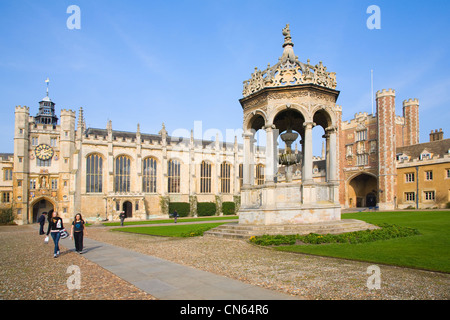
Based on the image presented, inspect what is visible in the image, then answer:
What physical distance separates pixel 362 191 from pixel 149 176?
33.6 m

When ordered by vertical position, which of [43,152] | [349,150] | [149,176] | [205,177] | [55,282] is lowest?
[55,282]

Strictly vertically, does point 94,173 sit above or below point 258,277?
above

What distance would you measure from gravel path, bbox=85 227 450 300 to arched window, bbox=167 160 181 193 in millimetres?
42047

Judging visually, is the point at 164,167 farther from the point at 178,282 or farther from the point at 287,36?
the point at 178,282

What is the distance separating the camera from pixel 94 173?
46.1 metres

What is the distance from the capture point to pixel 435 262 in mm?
7871

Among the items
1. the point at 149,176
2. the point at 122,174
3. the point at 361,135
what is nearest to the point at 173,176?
the point at 149,176

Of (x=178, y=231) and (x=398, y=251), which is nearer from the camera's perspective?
(x=398, y=251)

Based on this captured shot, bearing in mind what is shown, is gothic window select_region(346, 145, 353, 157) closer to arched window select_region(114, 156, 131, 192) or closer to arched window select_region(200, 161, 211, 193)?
arched window select_region(200, 161, 211, 193)

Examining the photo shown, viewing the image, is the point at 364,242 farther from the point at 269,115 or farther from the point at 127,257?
the point at 127,257

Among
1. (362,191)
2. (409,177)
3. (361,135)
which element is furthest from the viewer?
(362,191)

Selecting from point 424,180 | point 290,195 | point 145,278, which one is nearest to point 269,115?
point 290,195

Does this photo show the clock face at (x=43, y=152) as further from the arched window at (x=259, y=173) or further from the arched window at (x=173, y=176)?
the arched window at (x=259, y=173)
